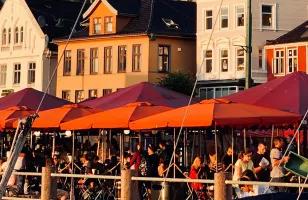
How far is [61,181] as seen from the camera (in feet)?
82.1

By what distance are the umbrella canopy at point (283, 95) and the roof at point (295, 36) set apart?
1545 inches

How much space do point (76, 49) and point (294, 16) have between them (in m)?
16.4

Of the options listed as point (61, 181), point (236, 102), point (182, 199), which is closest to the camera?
point (182, 199)

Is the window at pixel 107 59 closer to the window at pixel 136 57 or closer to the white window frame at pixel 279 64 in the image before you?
the window at pixel 136 57

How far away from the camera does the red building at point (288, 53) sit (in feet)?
206

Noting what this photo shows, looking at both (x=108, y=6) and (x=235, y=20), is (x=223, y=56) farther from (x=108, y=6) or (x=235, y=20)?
(x=108, y=6)

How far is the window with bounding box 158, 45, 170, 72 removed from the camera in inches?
2665

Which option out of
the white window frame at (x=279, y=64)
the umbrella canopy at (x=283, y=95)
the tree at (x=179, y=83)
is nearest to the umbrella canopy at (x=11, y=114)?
the umbrella canopy at (x=283, y=95)

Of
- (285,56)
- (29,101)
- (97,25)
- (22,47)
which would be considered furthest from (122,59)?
(29,101)

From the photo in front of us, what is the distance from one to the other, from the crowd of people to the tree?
3480cm

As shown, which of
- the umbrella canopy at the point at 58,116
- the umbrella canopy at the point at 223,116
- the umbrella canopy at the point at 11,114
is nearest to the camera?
the umbrella canopy at the point at 223,116

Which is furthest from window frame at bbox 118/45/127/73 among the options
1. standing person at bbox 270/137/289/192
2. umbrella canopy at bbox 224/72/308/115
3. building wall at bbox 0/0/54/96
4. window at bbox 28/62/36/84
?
standing person at bbox 270/137/289/192

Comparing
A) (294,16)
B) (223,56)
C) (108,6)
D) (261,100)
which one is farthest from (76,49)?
(261,100)

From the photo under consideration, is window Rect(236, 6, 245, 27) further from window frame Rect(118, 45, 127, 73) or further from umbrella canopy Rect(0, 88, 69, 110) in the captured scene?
umbrella canopy Rect(0, 88, 69, 110)
